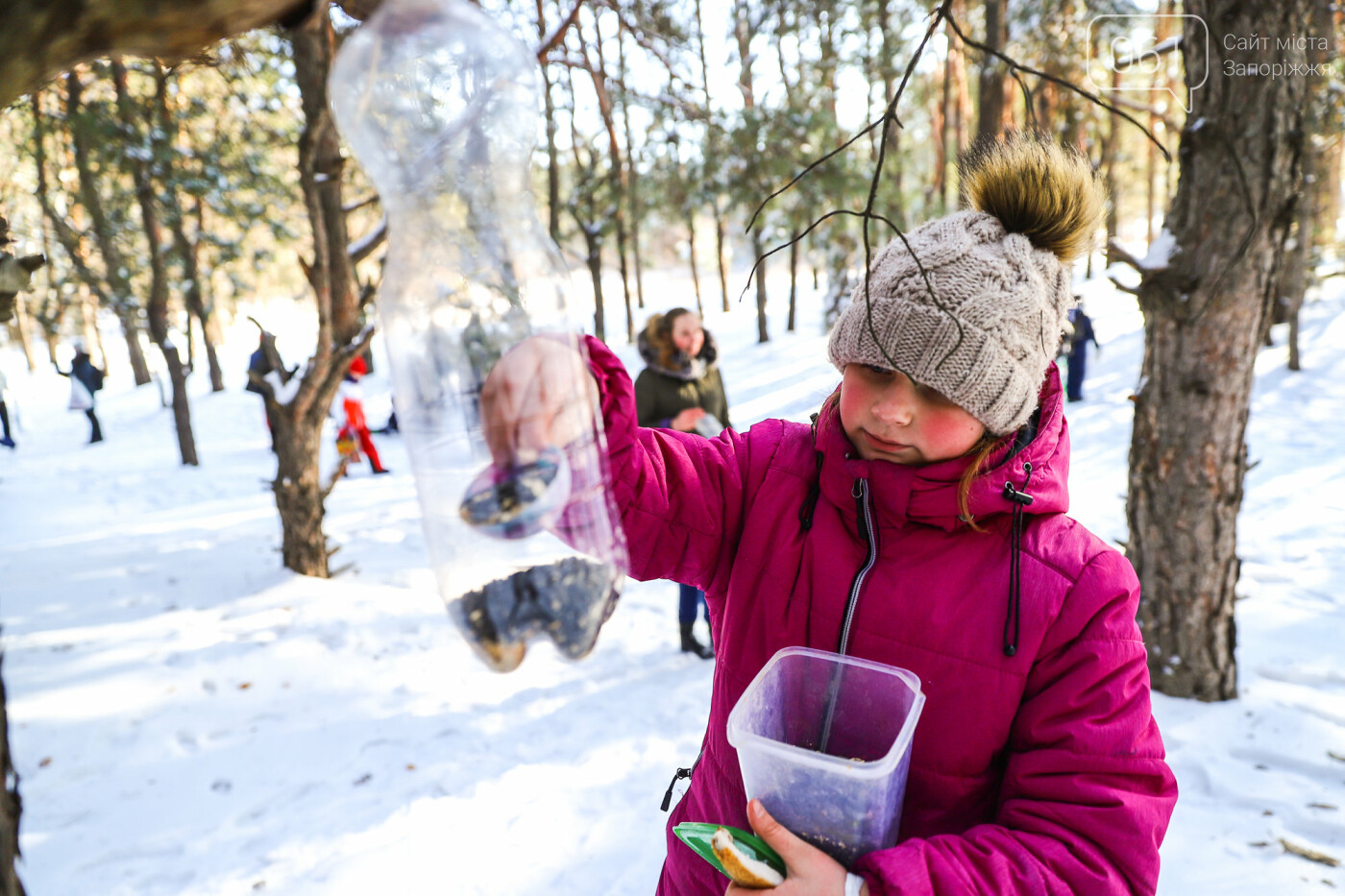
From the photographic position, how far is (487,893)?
8.39 feet

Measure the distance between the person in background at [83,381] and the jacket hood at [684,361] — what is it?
13.3m

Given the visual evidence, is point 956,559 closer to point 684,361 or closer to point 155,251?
point 684,361

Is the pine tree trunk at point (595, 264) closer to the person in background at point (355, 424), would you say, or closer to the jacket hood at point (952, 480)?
the person in background at point (355, 424)

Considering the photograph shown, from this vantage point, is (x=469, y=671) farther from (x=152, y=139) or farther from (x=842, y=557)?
(x=152, y=139)

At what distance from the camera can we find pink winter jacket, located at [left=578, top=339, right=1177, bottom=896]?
98 cm

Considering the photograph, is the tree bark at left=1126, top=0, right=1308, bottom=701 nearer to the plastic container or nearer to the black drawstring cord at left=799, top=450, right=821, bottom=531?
the black drawstring cord at left=799, top=450, right=821, bottom=531

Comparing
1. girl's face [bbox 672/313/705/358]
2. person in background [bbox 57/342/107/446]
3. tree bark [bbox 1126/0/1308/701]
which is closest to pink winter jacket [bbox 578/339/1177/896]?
tree bark [bbox 1126/0/1308/701]

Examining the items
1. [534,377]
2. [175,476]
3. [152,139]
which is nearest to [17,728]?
[534,377]

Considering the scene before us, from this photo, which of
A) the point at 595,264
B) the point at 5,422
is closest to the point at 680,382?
the point at 595,264

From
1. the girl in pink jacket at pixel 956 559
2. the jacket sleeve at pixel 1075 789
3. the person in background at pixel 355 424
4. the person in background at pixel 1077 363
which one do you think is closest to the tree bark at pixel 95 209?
the person in background at pixel 355 424

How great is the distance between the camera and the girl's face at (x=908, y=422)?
1.18m

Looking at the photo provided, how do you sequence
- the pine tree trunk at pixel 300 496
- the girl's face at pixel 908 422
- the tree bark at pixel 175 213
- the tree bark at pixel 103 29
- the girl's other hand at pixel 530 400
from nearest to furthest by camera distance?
the tree bark at pixel 103 29 < the girl's other hand at pixel 530 400 < the girl's face at pixel 908 422 < the pine tree trunk at pixel 300 496 < the tree bark at pixel 175 213

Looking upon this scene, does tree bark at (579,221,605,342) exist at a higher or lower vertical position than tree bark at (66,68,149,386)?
lower

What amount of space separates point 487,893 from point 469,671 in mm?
1650
